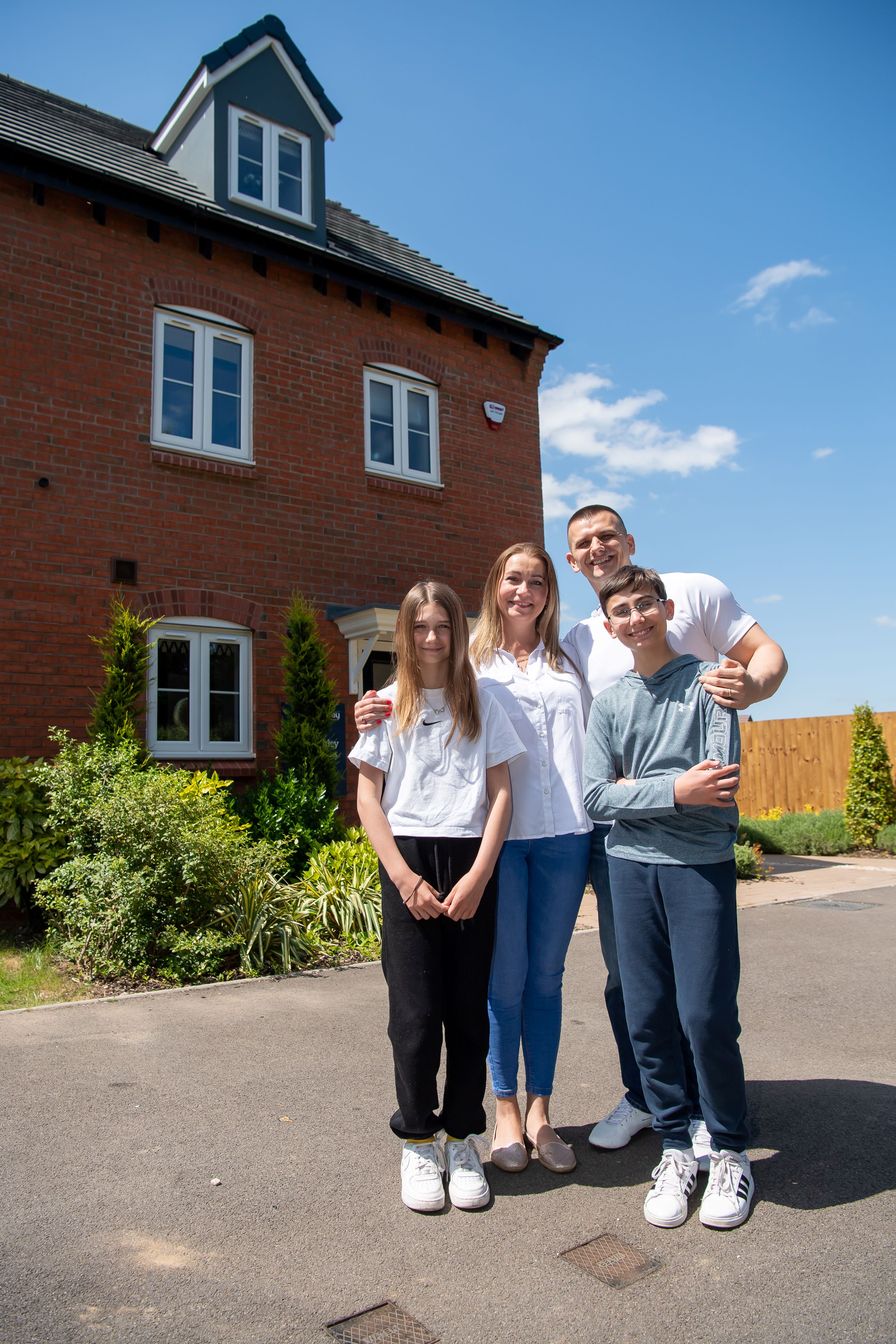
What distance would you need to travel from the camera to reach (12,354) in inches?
302

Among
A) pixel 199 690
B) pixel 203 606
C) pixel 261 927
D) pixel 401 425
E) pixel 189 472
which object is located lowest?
pixel 261 927

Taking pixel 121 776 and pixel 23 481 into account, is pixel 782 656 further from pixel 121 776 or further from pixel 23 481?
pixel 23 481

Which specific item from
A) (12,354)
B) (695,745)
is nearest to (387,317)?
(12,354)

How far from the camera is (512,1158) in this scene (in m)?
2.87

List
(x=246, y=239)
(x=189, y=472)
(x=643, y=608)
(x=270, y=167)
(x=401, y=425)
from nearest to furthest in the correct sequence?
(x=643, y=608) → (x=189, y=472) → (x=246, y=239) → (x=270, y=167) → (x=401, y=425)

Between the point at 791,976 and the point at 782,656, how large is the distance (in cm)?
355

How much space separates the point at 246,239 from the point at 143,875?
22.0 feet

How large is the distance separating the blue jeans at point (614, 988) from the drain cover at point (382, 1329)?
116 cm

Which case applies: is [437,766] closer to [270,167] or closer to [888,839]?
[270,167]

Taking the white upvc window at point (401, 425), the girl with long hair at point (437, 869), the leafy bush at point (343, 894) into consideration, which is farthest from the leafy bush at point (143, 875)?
the white upvc window at point (401, 425)

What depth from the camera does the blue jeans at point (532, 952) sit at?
292cm

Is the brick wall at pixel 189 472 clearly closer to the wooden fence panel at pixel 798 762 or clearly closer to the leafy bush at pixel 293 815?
the leafy bush at pixel 293 815

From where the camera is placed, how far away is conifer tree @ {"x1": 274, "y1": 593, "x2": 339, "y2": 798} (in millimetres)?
8375

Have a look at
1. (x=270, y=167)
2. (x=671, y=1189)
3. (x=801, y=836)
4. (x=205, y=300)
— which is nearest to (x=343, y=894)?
(x=671, y=1189)
